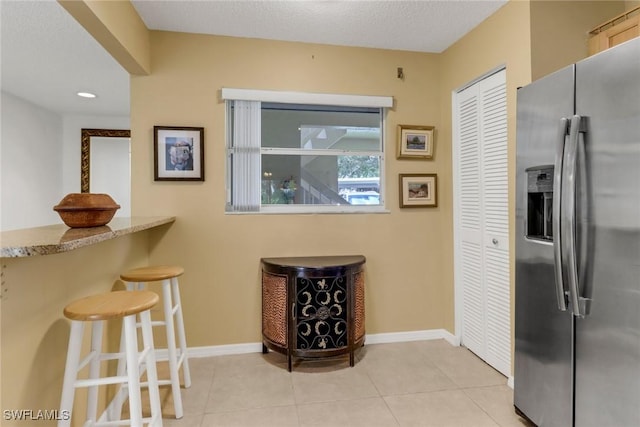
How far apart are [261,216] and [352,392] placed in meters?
1.43

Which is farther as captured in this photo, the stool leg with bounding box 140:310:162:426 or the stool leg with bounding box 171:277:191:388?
the stool leg with bounding box 171:277:191:388

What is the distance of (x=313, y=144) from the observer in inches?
Result: 120

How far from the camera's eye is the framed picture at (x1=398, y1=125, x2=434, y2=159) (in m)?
3.04

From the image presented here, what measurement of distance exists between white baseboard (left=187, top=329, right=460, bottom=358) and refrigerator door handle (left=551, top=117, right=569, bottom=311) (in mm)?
1564

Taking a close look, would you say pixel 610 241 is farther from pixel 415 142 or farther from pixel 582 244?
pixel 415 142

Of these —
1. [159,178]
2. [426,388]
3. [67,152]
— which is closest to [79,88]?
[67,152]

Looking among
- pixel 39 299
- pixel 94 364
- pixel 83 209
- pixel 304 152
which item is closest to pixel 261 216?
pixel 304 152

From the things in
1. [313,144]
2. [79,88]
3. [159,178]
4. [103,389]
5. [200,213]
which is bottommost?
[103,389]

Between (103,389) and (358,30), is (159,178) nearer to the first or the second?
(103,389)

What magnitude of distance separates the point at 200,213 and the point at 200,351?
1.08m

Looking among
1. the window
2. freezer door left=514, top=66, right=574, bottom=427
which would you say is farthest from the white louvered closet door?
the window

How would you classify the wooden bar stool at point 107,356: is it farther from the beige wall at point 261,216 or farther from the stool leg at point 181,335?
the beige wall at point 261,216

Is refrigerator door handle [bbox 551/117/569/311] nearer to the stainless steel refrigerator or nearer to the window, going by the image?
the stainless steel refrigerator

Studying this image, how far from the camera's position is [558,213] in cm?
155
